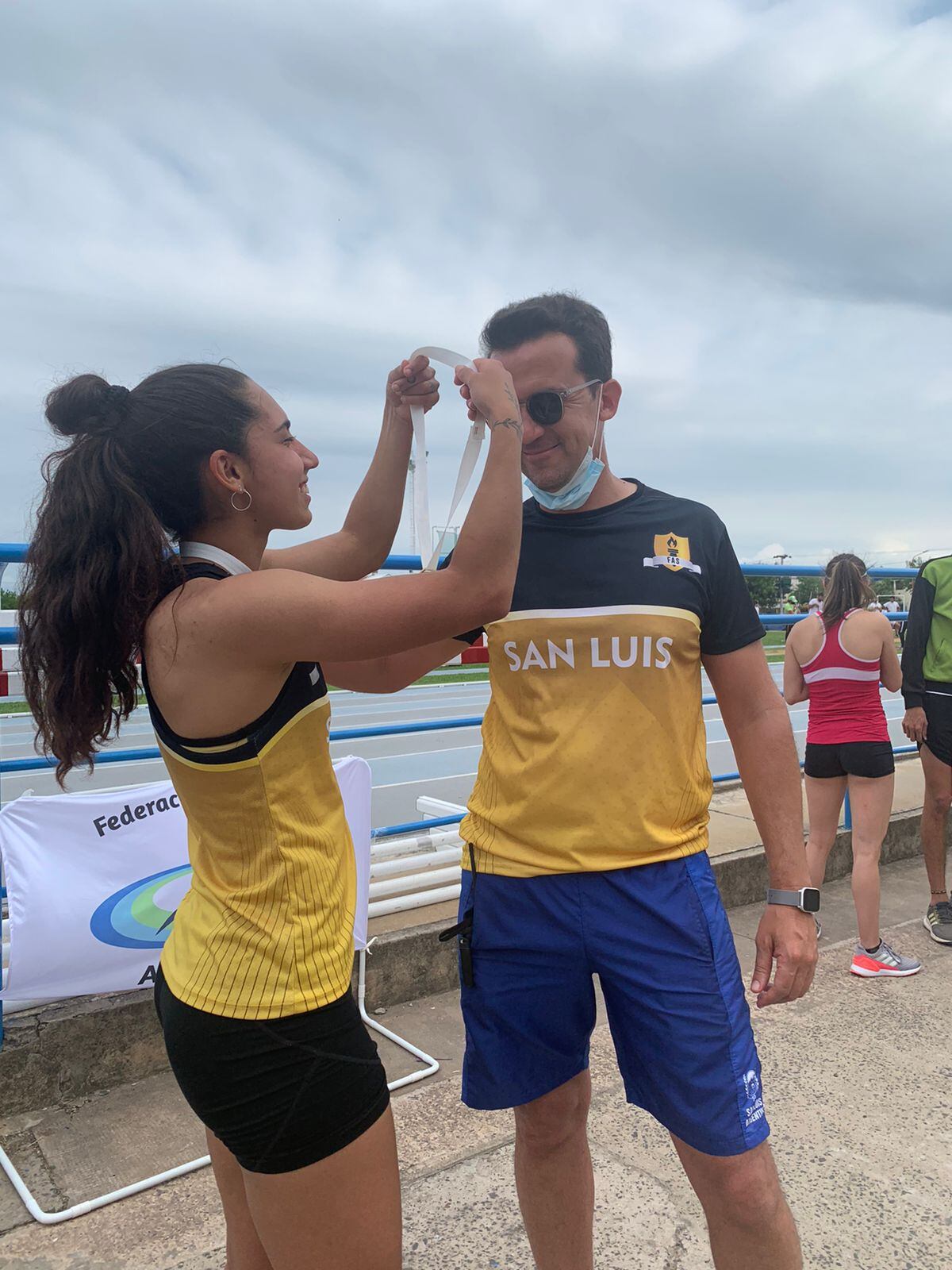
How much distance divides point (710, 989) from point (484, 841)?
1.90 ft

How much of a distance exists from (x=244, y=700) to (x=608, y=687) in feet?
2.83

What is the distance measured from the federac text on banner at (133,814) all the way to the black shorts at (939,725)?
13.3ft

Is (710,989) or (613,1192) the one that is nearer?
(710,989)

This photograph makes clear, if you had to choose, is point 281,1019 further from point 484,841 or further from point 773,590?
point 773,590

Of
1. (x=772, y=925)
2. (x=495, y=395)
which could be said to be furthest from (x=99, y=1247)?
(x=495, y=395)

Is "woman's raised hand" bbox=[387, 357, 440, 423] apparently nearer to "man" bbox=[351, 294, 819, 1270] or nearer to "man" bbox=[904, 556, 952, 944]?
"man" bbox=[351, 294, 819, 1270]

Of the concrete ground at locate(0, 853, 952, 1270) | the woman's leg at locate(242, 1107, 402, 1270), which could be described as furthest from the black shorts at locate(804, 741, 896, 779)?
the woman's leg at locate(242, 1107, 402, 1270)

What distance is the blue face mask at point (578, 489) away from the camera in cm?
217

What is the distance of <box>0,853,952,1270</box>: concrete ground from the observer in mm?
2408

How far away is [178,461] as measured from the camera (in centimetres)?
155

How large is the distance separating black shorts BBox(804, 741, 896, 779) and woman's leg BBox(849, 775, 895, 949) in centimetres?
5

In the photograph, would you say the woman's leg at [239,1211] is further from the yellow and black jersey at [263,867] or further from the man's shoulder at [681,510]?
the man's shoulder at [681,510]

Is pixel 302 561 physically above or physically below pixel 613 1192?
above

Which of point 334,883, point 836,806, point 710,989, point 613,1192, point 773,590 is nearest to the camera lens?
point 334,883
